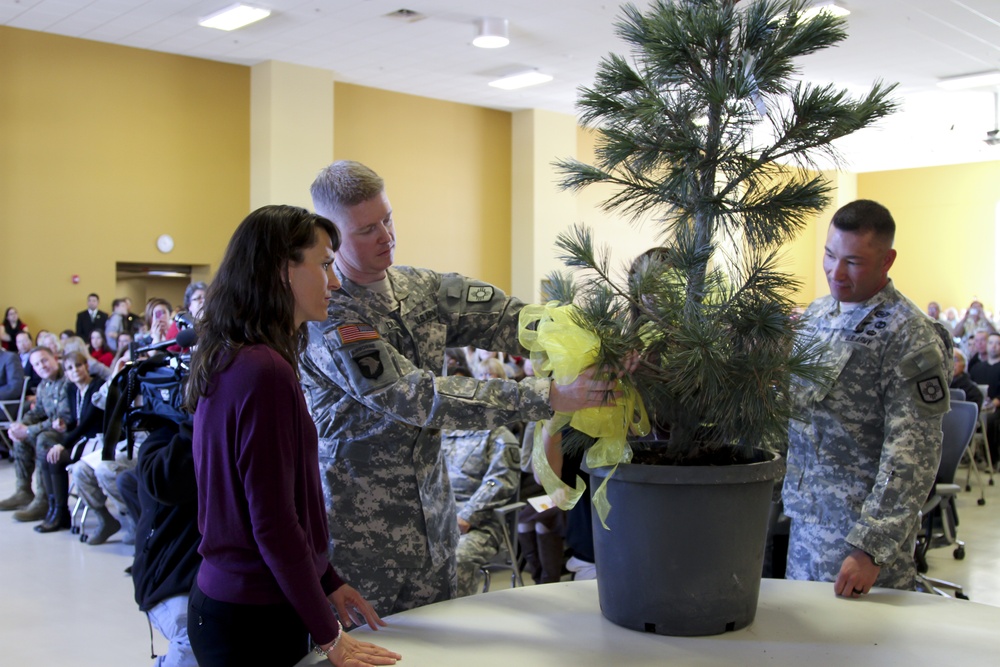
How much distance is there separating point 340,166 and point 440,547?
857mm

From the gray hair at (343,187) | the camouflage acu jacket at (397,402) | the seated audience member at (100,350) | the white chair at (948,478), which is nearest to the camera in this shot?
the camouflage acu jacket at (397,402)

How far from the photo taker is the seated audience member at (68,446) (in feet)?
19.7

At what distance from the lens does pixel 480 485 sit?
4.35 m

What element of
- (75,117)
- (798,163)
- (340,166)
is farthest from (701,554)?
(75,117)

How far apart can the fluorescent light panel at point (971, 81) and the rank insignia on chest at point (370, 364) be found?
510 inches

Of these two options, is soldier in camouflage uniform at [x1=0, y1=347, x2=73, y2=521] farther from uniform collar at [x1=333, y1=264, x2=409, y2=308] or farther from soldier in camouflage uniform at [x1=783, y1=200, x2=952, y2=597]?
soldier in camouflage uniform at [x1=783, y1=200, x2=952, y2=597]

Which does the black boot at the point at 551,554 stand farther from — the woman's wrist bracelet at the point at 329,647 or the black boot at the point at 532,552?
the woman's wrist bracelet at the point at 329,647

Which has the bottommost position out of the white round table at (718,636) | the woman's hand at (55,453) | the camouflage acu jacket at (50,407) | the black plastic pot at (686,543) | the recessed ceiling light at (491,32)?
the woman's hand at (55,453)

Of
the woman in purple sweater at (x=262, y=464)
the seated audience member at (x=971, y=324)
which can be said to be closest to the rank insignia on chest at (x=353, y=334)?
the woman in purple sweater at (x=262, y=464)

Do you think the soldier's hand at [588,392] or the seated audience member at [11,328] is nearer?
the soldier's hand at [588,392]

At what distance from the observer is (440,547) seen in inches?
79.4

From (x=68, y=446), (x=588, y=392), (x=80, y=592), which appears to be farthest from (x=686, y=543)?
(x=68, y=446)

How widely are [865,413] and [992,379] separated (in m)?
7.86

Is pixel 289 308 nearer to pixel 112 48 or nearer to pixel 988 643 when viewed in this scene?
pixel 988 643
